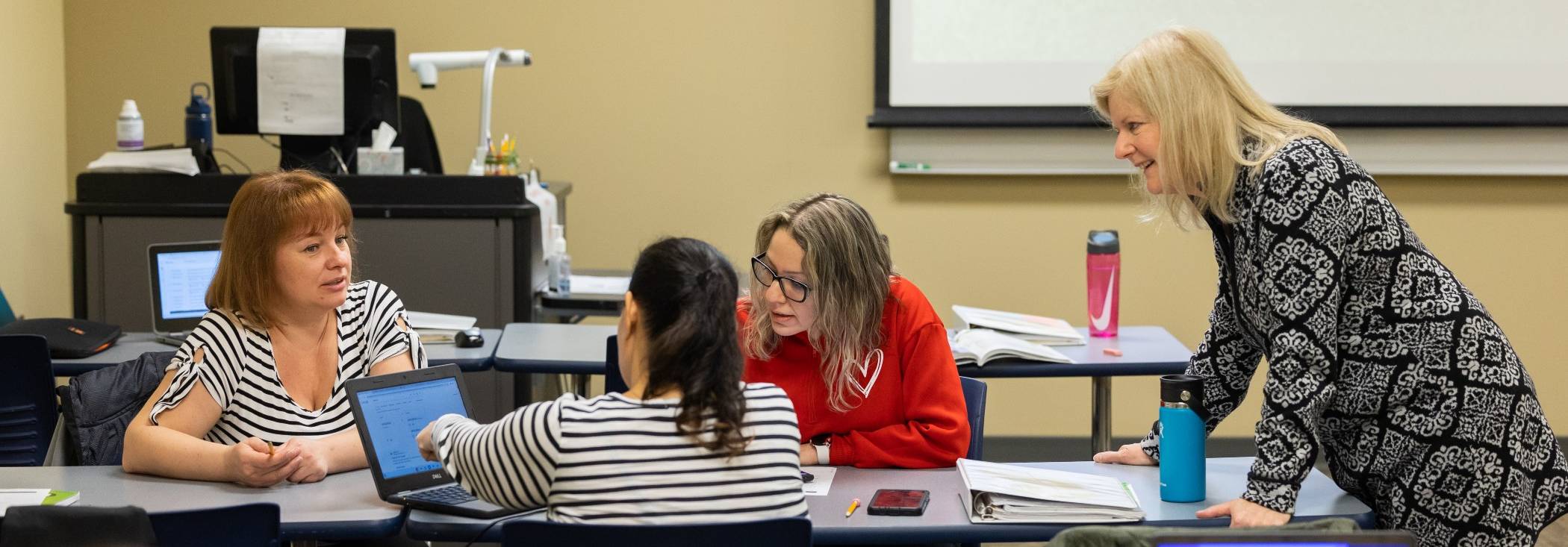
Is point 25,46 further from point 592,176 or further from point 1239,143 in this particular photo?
point 1239,143

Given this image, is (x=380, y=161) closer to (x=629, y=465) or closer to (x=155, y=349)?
(x=155, y=349)

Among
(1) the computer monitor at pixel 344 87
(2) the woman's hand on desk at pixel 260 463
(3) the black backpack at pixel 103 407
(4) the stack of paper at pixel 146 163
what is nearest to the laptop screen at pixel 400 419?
(2) the woman's hand on desk at pixel 260 463

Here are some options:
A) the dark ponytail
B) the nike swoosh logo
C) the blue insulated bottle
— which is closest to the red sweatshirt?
the blue insulated bottle

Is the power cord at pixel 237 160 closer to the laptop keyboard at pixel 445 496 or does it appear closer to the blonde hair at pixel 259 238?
the blonde hair at pixel 259 238

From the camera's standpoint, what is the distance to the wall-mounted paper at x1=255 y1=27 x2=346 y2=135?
369 centimetres

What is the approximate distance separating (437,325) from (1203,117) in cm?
216

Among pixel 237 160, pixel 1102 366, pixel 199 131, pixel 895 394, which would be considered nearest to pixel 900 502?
pixel 895 394

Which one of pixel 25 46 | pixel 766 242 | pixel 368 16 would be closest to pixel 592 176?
pixel 368 16

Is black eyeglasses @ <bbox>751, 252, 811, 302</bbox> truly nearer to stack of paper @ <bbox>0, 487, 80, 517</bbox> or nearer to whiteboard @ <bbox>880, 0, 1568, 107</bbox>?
stack of paper @ <bbox>0, 487, 80, 517</bbox>

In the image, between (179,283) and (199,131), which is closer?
(179,283)

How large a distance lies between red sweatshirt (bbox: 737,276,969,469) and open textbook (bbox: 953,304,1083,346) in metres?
1.08

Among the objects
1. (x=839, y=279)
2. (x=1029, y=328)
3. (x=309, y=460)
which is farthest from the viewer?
(x=1029, y=328)

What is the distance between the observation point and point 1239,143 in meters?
1.75

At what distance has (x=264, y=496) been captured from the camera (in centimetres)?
190
